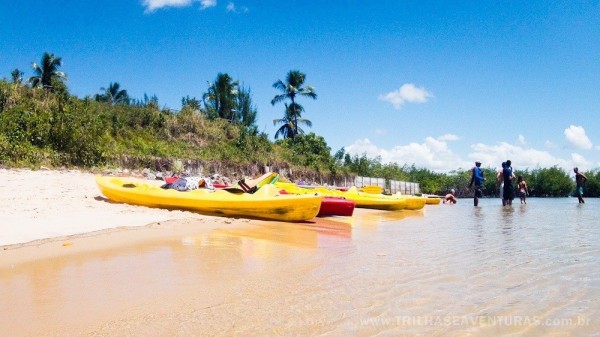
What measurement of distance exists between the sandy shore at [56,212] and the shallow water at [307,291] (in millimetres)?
1473

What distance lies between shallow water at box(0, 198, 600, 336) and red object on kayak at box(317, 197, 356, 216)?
17.6 ft

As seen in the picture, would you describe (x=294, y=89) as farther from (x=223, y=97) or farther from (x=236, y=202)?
(x=236, y=202)

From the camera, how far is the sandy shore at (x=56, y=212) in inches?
216

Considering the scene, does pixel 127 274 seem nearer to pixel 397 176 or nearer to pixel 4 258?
pixel 4 258

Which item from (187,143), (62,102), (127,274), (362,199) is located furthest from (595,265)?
(187,143)

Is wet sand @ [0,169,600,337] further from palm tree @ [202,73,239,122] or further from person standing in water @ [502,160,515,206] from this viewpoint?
palm tree @ [202,73,239,122]

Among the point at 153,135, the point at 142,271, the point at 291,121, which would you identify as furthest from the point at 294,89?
the point at 142,271

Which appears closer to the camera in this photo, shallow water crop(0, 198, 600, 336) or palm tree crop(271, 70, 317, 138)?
shallow water crop(0, 198, 600, 336)

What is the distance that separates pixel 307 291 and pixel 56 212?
5.52 meters

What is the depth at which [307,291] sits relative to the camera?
3.13 meters

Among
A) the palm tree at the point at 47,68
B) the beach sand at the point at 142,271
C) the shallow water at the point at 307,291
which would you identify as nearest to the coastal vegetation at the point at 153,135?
the palm tree at the point at 47,68

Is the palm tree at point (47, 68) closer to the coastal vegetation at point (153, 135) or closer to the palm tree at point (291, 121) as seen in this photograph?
the coastal vegetation at point (153, 135)

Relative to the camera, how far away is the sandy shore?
18.0 feet

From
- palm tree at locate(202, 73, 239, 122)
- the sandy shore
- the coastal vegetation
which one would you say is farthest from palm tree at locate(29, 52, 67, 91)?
the sandy shore
